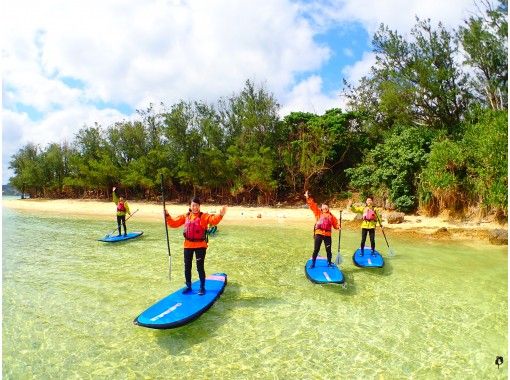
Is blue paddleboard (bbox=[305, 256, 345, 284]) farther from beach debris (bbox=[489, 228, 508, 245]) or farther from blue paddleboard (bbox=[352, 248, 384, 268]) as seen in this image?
beach debris (bbox=[489, 228, 508, 245])

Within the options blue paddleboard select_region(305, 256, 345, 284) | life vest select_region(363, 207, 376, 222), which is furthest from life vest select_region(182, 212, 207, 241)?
life vest select_region(363, 207, 376, 222)

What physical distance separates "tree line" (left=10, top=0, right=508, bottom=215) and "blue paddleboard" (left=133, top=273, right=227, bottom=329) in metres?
15.6

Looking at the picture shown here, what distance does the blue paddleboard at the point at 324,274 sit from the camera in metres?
9.97

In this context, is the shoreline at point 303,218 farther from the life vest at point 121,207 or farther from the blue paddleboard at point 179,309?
the blue paddleboard at point 179,309

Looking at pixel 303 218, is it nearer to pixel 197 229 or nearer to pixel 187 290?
pixel 187 290

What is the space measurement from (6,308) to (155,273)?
13.4ft

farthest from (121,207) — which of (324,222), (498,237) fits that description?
(498,237)

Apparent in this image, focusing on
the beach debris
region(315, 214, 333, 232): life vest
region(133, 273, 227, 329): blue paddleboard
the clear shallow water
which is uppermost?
region(315, 214, 333, 232): life vest

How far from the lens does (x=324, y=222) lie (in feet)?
35.4

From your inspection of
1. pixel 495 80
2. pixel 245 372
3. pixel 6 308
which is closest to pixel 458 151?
pixel 495 80

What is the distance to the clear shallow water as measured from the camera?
6258mm

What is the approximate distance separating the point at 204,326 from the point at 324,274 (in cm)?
424

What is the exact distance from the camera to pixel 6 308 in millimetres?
8898

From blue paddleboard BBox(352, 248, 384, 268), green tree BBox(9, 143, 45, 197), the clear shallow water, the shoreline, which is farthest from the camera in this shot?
green tree BBox(9, 143, 45, 197)
